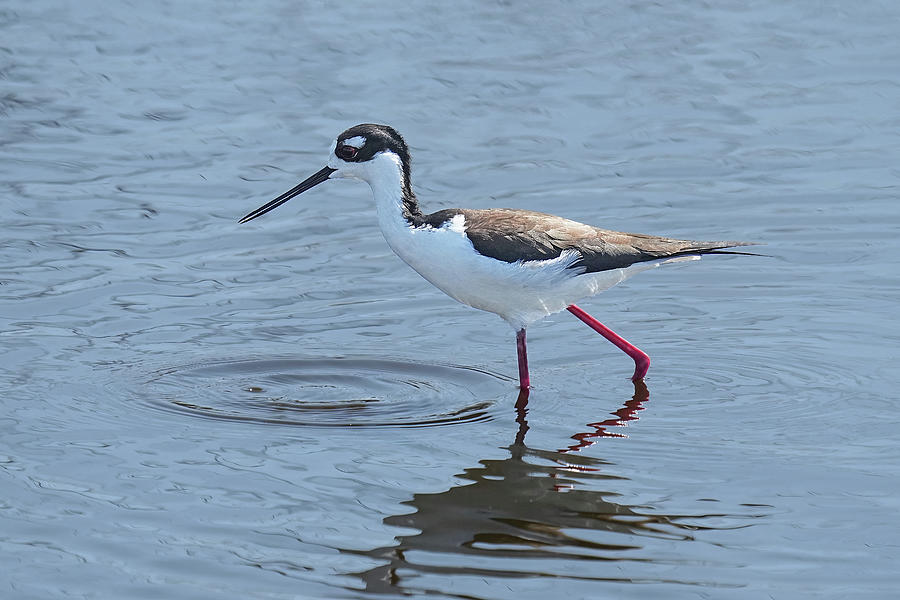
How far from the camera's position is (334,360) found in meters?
9.42

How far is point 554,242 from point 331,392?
1616 millimetres

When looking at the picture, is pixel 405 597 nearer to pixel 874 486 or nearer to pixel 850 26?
pixel 874 486

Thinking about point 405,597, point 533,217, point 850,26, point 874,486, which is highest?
point 850,26

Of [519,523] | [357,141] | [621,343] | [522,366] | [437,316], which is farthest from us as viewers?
[437,316]

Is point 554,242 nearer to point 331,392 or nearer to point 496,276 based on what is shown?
point 496,276

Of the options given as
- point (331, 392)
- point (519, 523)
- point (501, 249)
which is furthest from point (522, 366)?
point (519, 523)

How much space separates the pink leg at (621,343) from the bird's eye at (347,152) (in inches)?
60.1

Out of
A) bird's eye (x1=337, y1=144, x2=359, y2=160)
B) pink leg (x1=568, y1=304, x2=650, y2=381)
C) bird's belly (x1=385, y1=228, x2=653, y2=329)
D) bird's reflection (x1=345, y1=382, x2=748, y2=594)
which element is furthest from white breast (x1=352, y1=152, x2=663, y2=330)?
bird's reflection (x1=345, y1=382, x2=748, y2=594)

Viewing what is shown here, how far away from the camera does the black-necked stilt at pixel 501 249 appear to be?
8859mm

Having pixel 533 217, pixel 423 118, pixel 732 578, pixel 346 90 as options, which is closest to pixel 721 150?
pixel 423 118

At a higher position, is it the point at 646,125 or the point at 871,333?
the point at 646,125

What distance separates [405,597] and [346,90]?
8.86 m

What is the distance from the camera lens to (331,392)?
352 inches

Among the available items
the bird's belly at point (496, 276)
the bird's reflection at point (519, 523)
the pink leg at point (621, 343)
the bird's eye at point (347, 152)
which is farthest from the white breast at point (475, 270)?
the bird's reflection at point (519, 523)
